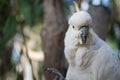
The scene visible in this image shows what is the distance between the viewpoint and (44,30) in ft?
4.53

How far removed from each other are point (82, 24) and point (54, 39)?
1.40 ft

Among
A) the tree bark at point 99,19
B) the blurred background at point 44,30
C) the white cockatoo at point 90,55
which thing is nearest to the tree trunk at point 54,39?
the blurred background at point 44,30

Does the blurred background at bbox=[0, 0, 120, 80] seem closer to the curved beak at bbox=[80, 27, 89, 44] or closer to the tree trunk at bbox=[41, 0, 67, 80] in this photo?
the tree trunk at bbox=[41, 0, 67, 80]

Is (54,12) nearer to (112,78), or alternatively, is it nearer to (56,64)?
(56,64)

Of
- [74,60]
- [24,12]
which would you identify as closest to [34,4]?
[24,12]

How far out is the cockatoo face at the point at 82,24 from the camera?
95 centimetres

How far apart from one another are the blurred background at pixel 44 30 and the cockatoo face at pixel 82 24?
20 centimetres

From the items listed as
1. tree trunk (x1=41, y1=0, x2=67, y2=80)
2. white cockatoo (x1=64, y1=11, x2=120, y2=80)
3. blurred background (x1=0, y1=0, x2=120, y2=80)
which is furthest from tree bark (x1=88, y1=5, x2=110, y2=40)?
white cockatoo (x1=64, y1=11, x2=120, y2=80)

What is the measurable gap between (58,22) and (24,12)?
32 centimetres

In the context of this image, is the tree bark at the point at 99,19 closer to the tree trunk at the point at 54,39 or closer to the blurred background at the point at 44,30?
the blurred background at the point at 44,30

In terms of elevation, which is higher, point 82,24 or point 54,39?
point 82,24

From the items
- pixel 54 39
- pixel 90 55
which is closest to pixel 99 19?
pixel 54 39

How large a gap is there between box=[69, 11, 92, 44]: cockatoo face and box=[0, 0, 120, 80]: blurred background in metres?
0.20

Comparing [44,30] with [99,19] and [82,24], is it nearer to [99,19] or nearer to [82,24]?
[99,19]
